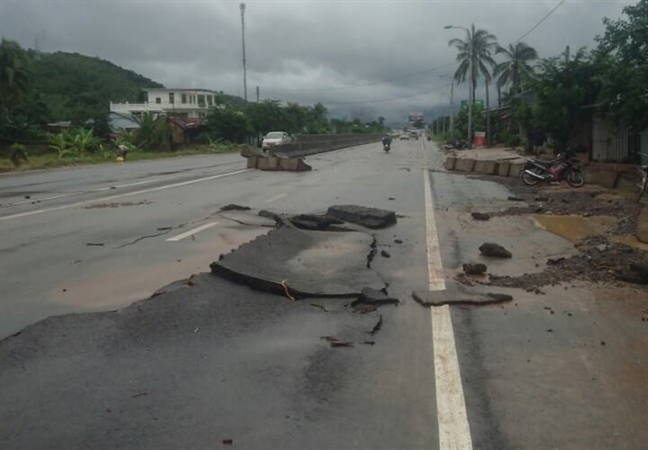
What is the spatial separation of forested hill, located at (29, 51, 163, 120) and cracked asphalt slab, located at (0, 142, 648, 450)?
64.5m

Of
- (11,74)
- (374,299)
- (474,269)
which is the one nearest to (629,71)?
(474,269)

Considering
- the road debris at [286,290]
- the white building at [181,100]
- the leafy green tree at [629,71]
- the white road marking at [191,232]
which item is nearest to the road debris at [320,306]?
the road debris at [286,290]

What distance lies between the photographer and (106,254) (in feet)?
30.7

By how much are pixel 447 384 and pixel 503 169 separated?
24.4 metres

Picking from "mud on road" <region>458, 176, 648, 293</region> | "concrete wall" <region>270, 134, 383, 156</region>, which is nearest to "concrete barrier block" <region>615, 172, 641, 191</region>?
"mud on road" <region>458, 176, 648, 293</region>

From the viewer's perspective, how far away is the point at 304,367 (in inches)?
196

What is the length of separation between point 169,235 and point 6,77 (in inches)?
2199

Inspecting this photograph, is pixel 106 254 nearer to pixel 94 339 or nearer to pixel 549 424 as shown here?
pixel 94 339

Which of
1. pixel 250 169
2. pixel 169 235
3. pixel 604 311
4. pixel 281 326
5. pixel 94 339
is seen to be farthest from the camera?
pixel 250 169

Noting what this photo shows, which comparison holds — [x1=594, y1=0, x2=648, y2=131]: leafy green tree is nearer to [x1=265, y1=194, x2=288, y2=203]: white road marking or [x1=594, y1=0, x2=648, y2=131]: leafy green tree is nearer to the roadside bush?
[x1=265, y1=194, x2=288, y2=203]: white road marking

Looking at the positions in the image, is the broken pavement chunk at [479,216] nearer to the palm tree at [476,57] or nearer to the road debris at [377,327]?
the road debris at [377,327]

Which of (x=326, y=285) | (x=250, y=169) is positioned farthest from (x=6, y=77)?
(x=326, y=285)

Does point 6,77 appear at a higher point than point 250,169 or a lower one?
higher

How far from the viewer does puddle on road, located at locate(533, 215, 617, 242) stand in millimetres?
11633
